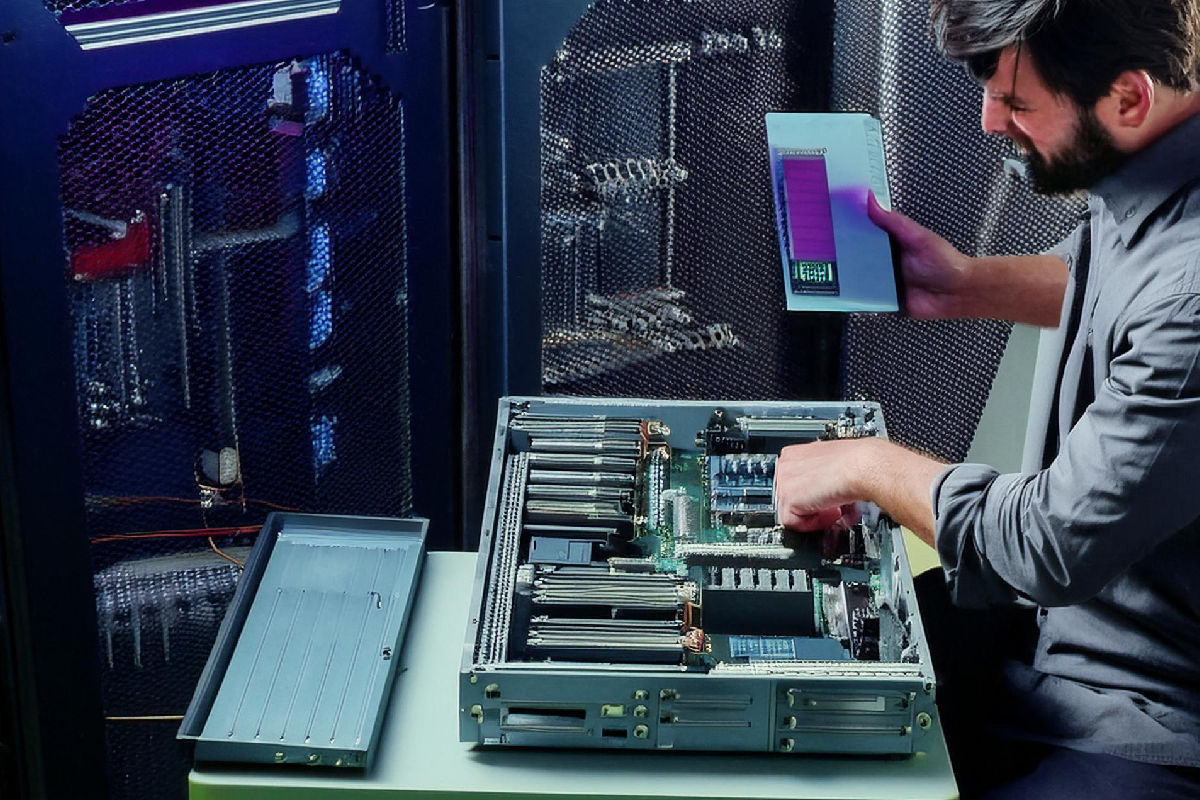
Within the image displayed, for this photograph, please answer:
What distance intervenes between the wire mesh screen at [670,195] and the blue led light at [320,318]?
0.39m

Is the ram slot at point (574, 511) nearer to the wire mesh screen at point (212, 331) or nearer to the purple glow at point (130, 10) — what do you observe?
the wire mesh screen at point (212, 331)

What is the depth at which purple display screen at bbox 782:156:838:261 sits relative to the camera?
232cm

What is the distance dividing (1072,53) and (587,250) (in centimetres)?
102

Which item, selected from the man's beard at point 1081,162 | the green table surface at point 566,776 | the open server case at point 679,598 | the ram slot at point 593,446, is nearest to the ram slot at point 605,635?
the open server case at point 679,598

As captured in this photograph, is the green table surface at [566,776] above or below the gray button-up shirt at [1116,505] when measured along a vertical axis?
below

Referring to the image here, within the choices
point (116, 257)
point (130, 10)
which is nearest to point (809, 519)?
point (116, 257)

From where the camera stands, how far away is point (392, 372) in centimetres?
250

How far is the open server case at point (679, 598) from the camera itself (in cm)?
162

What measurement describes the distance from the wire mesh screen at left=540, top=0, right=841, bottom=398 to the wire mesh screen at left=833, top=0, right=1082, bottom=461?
74mm

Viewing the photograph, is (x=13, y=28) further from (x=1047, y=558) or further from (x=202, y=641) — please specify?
(x=1047, y=558)

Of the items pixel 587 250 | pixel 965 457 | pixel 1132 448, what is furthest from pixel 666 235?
pixel 1132 448

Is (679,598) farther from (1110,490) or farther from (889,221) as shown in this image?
(889,221)

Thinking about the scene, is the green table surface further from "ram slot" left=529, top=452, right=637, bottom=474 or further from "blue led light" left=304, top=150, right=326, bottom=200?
"blue led light" left=304, top=150, right=326, bottom=200

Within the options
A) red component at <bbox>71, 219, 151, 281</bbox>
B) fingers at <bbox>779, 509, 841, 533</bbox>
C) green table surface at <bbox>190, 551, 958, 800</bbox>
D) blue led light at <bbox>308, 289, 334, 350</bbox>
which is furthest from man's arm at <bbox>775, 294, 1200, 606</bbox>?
red component at <bbox>71, 219, 151, 281</bbox>
